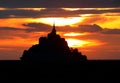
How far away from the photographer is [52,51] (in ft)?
534

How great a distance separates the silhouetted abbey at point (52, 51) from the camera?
156 meters

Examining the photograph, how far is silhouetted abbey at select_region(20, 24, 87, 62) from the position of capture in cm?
15550

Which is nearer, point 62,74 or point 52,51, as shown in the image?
point 62,74

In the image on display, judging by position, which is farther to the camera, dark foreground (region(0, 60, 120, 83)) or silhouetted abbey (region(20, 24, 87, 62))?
silhouetted abbey (region(20, 24, 87, 62))

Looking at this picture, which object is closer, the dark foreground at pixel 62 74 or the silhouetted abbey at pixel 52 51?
the dark foreground at pixel 62 74

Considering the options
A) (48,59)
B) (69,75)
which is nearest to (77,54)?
(48,59)

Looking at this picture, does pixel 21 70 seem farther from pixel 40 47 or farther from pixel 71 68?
pixel 40 47

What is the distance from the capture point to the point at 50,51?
162 metres

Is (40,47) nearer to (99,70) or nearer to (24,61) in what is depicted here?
(24,61)

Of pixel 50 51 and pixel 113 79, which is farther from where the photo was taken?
pixel 50 51

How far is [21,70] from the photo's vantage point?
107625 millimetres

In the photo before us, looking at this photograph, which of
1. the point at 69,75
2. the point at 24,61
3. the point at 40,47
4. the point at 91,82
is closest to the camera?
the point at 91,82

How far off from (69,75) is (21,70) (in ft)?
40.4

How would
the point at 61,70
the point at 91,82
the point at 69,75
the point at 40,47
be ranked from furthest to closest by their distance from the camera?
the point at 40,47 → the point at 61,70 → the point at 69,75 → the point at 91,82
